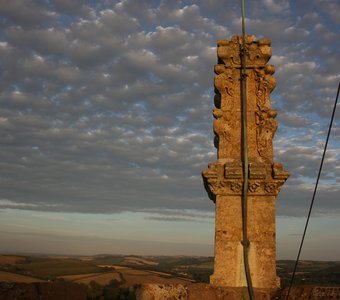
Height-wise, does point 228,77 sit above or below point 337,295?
above

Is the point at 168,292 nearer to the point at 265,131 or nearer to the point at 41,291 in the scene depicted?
the point at 41,291

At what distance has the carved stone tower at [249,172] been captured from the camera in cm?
565

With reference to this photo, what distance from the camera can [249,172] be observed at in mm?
5805

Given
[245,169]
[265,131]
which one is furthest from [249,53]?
[245,169]

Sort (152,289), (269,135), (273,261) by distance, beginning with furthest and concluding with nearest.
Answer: (269,135)
(273,261)
(152,289)

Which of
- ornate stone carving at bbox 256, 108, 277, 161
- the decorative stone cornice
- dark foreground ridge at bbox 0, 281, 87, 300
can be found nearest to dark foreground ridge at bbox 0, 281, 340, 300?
dark foreground ridge at bbox 0, 281, 87, 300

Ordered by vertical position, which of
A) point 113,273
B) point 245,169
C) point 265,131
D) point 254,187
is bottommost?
point 113,273

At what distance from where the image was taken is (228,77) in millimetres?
6438

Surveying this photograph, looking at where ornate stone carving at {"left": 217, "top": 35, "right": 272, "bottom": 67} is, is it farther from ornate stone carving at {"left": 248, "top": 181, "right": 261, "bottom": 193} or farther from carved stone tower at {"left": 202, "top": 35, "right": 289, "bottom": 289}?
ornate stone carving at {"left": 248, "top": 181, "right": 261, "bottom": 193}

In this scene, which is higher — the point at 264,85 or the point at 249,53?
the point at 249,53

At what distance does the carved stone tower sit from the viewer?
5.65 metres

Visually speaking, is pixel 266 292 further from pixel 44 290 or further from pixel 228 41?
Answer: pixel 228 41

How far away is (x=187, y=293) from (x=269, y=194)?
1735 mm

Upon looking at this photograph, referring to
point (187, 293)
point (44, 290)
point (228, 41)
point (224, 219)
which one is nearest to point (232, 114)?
point (228, 41)
